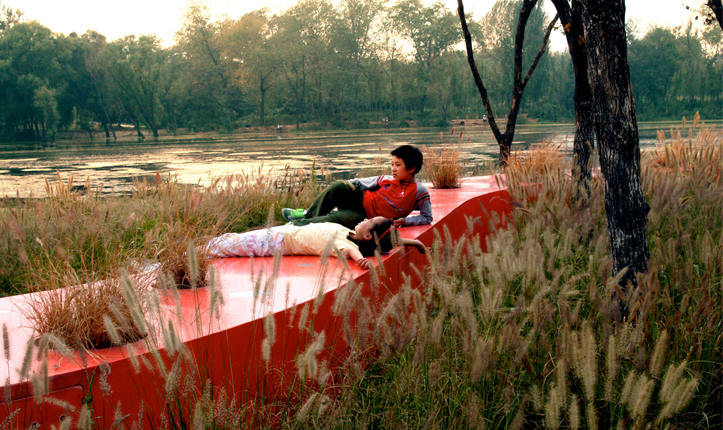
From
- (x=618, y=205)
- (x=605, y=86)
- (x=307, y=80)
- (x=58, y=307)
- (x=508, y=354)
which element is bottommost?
(x=508, y=354)

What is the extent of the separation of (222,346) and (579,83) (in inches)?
176

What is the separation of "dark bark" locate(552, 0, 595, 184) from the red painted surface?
2.54 metres

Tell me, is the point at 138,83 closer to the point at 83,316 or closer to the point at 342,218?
the point at 342,218

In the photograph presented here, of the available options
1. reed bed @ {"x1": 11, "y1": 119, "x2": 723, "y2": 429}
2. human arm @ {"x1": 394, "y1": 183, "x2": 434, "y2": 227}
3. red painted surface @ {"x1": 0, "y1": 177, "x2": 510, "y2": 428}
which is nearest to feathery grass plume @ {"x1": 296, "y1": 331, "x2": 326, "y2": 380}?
reed bed @ {"x1": 11, "y1": 119, "x2": 723, "y2": 429}

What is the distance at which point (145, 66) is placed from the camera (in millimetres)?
48781

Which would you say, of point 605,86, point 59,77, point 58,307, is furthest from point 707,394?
point 59,77

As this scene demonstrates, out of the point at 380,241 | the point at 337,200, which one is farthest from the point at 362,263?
the point at 337,200

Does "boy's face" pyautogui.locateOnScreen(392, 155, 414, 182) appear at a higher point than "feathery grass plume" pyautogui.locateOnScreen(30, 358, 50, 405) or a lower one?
higher

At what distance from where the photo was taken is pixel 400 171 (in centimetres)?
427

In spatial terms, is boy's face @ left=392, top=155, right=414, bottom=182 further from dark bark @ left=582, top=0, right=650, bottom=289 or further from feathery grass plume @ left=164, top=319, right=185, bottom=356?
feathery grass plume @ left=164, top=319, right=185, bottom=356

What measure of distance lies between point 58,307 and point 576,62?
15.2ft

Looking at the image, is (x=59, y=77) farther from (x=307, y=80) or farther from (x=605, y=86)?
(x=605, y=86)

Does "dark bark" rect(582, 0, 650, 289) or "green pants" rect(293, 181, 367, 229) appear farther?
"green pants" rect(293, 181, 367, 229)

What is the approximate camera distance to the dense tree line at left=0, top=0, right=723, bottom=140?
4581cm
